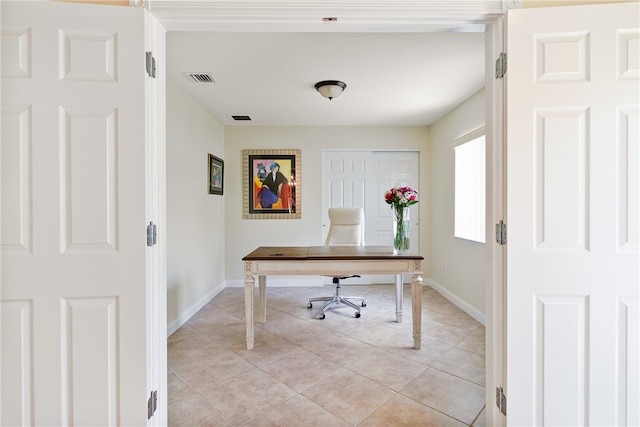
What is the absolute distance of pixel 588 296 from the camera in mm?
1139

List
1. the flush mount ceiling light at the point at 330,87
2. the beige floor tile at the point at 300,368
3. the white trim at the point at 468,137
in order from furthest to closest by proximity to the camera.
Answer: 1. the white trim at the point at 468,137
2. the flush mount ceiling light at the point at 330,87
3. the beige floor tile at the point at 300,368

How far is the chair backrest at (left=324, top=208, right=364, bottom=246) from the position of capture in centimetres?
358

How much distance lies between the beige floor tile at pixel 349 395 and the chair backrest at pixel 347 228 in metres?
1.72

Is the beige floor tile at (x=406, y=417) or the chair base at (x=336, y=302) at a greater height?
the chair base at (x=336, y=302)

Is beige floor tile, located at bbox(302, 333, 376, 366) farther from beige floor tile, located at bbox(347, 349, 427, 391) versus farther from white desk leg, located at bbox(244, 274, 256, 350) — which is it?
white desk leg, located at bbox(244, 274, 256, 350)

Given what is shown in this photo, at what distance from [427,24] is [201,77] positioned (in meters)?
2.20

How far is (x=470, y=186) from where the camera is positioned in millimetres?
3457

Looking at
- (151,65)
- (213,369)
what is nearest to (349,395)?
(213,369)

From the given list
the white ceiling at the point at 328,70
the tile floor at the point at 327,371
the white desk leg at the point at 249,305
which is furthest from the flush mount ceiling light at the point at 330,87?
the tile floor at the point at 327,371

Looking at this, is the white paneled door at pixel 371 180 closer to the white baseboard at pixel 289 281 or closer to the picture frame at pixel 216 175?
the white baseboard at pixel 289 281

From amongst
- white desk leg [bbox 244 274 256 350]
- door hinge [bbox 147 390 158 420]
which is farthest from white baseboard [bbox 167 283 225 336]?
door hinge [bbox 147 390 158 420]

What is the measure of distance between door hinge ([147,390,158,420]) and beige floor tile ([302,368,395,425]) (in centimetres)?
94

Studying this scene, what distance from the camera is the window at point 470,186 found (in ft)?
10.5

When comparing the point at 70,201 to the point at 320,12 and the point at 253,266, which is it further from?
the point at 253,266
